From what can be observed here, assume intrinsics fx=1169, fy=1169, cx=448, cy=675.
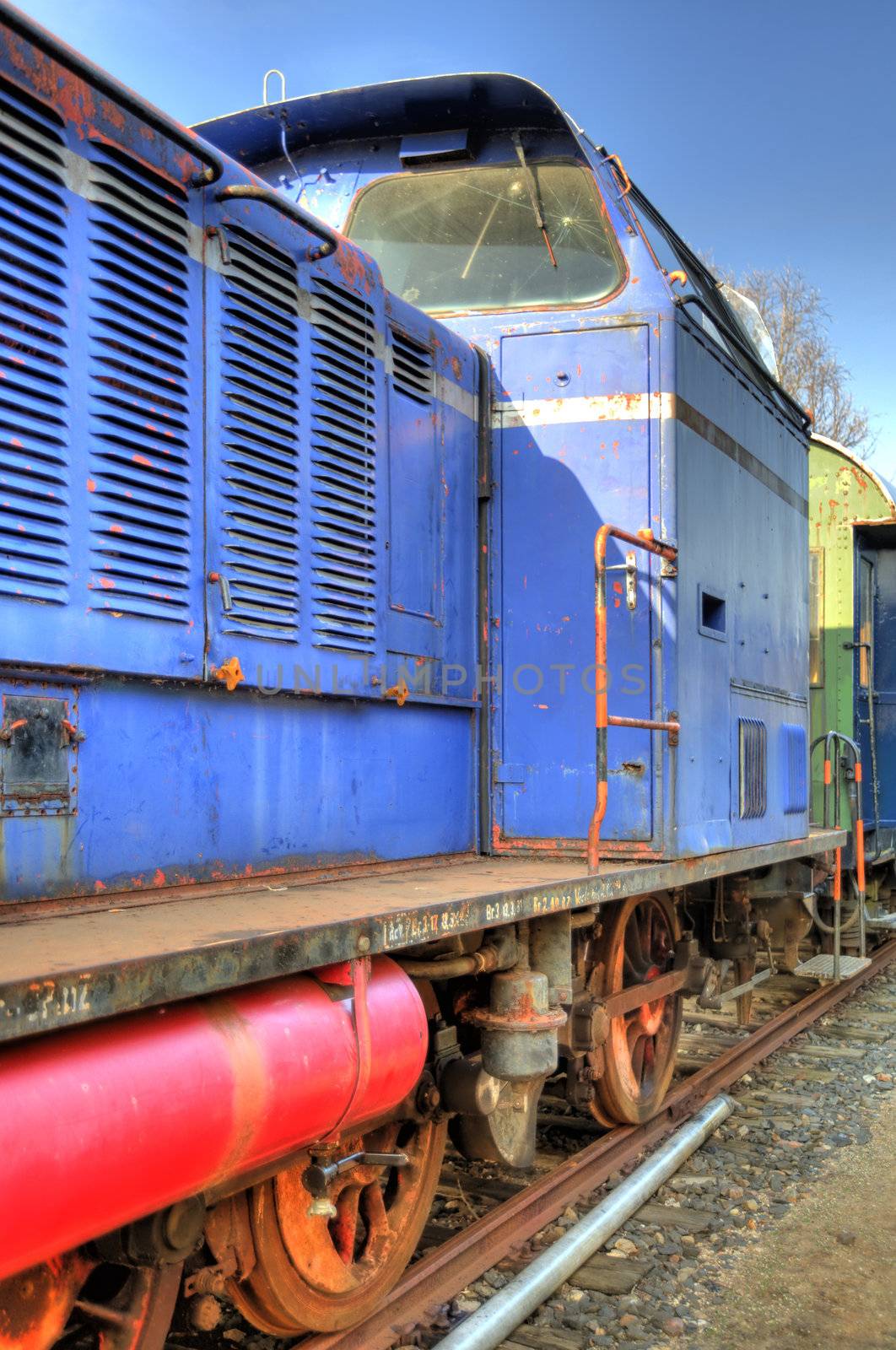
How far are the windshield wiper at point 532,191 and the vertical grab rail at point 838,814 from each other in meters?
3.36

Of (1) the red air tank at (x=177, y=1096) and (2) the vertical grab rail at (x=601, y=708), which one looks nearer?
(1) the red air tank at (x=177, y=1096)

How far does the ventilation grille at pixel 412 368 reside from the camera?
3678 mm

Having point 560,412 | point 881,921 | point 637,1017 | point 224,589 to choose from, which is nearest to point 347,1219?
point 224,589

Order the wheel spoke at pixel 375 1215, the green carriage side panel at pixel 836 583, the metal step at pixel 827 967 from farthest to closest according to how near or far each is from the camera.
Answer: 1. the green carriage side panel at pixel 836 583
2. the metal step at pixel 827 967
3. the wheel spoke at pixel 375 1215

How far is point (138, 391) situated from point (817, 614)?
23.7 ft

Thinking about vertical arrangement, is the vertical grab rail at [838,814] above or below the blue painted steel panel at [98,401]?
below

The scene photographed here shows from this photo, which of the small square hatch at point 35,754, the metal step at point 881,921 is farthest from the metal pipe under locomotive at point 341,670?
the metal step at point 881,921

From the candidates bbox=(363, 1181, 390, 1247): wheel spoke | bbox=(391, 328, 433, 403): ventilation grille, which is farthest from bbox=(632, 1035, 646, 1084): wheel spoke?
bbox=(391, 328, 433, 403): ventilation grille

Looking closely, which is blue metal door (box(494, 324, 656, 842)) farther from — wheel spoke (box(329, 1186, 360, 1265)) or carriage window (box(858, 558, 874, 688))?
carriage window (box(858, 558, 874, 688))

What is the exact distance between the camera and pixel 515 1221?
3.66 metres

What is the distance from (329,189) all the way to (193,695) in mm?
2523

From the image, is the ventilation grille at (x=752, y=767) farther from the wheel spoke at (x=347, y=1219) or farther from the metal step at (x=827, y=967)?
the wheel spoke at (x=347, y=1219)

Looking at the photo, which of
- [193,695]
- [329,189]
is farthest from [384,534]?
[329,189]

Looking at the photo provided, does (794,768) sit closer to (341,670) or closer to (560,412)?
(560,412)
